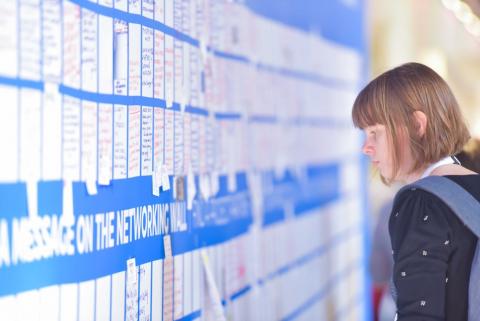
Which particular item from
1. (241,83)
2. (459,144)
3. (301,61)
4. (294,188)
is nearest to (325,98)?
(301,61)

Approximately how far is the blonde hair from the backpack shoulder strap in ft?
0.38

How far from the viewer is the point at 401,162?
2164mm

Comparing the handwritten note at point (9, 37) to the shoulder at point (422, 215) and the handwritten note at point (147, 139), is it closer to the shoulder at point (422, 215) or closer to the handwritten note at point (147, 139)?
the handwritten note at point (147, 139)

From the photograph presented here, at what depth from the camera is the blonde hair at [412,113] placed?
2139mm

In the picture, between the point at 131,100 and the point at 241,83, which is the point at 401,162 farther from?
the point at 241,83

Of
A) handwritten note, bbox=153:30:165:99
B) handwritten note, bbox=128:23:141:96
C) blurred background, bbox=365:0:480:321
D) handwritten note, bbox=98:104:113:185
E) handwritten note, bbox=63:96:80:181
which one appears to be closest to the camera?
handwritten note, bbox=63:96:80:181

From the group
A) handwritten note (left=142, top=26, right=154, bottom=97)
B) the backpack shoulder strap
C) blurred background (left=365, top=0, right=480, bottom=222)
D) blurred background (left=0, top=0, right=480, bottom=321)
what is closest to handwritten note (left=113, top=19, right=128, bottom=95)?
blurred background (left=0, top=0, right=480, bottom=321)

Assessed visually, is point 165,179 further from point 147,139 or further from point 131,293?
point 131,293

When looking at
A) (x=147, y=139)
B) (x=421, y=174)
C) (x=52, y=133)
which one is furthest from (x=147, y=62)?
(x=421, y=174)

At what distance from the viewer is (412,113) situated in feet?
7.02

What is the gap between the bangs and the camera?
84.5 inches

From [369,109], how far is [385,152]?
4.7 inches

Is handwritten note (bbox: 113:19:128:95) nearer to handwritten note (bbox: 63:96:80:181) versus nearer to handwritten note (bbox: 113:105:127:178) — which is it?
handwritten note (bbox: 113:105:127:178)

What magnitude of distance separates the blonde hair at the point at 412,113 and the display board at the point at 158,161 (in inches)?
23.1
